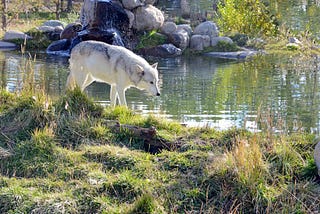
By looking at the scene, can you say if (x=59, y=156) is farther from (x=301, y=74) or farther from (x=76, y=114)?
(x=301, y=74)

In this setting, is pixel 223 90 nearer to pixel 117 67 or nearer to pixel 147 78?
pixel 147 78

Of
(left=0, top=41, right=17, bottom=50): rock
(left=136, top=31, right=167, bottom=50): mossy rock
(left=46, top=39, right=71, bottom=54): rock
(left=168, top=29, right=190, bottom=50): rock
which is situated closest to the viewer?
(left=46, top=39, right=71, bottom=54): rock

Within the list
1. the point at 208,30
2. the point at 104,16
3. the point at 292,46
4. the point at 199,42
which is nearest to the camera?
the point at 104,16

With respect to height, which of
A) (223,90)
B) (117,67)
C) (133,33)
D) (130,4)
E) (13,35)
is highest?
(130,4)

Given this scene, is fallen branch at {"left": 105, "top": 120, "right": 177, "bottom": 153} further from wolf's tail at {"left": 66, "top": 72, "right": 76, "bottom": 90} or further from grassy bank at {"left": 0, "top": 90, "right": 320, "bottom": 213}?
wolf's tail at {"left": 66, "top": 72, "right": 76, "bottom": 90}

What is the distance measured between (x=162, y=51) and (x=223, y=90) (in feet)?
33.0

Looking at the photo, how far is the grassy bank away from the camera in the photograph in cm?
513

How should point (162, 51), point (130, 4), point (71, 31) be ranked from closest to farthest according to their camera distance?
point (162, 51)
point (71, 31)
point (130, 4)

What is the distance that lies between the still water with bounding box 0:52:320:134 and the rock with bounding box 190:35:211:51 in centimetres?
420

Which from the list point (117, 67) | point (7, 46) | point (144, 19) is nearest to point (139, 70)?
point (117, 67)

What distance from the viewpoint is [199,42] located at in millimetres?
24922

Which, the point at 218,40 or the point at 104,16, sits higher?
the point at 104,16

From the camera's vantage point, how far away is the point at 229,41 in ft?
82.4

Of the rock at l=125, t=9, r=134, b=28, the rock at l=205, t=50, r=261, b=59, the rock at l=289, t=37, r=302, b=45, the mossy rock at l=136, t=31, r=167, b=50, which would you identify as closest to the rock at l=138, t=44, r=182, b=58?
the mossy rock at l=136, t=31, r=167, b=50
